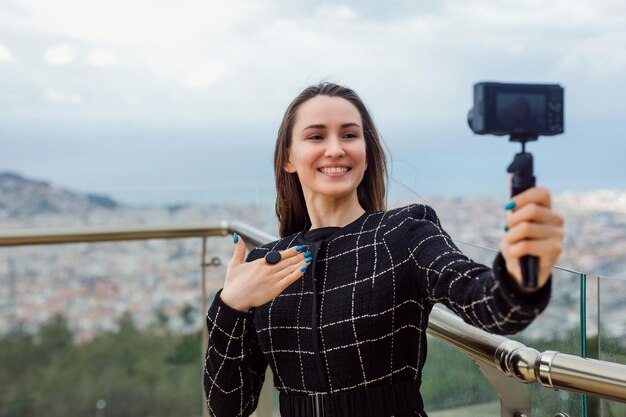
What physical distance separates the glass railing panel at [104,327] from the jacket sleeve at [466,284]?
1837 mm

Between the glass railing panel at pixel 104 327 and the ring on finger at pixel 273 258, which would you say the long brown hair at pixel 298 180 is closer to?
the ring on finger at pixel 273 258

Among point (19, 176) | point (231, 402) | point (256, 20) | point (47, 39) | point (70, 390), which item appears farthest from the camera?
point (47, 39)

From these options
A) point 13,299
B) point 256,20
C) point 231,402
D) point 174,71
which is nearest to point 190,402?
point 13,299

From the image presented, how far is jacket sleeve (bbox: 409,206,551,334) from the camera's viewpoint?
914 millimetres

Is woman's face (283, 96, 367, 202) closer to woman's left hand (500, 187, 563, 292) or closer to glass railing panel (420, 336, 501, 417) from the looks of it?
glass railing panel (420, 336, 501, 417)

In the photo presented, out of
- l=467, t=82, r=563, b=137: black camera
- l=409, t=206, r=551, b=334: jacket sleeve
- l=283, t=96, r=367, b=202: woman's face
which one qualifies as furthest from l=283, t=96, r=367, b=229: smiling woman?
l=467, t=82, r=563, b=137: black camera

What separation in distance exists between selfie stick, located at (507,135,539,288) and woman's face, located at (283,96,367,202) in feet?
1.89

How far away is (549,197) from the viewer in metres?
0.83

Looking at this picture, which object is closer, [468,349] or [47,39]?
[468,349]

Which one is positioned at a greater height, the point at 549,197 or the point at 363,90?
the point at 363,90

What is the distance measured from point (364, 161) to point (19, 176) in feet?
11.9

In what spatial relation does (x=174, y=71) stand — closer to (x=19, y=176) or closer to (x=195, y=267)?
(x=19, y=176)

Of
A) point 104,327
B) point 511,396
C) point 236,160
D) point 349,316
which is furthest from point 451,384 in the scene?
point 236,160

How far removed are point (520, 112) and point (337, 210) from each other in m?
0.61
